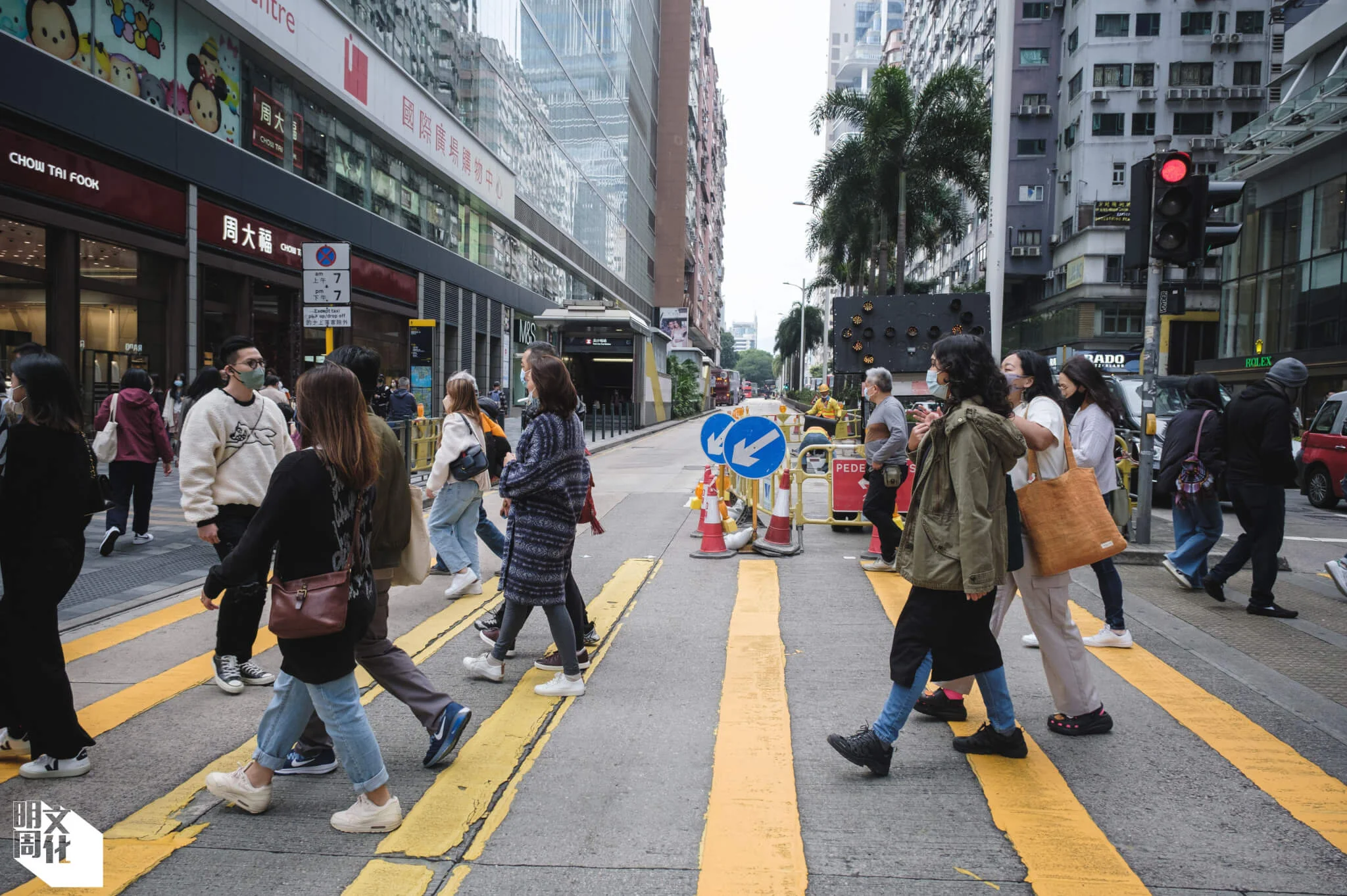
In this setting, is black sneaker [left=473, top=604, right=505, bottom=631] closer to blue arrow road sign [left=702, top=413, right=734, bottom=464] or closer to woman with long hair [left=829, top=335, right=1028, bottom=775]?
woman with long hair [left=829, top=335, right=1028, bottom=775]

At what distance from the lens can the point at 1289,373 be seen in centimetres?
705

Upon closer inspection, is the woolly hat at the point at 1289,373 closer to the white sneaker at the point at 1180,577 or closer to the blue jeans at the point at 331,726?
the white sneaker at the point at 1180,577

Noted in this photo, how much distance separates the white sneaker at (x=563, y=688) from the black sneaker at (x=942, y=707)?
1.75 metres

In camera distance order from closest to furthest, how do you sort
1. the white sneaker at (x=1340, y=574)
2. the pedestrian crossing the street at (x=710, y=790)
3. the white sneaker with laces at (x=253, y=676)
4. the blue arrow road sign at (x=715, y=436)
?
the pedestrian crossing the street at (x=710, y=790) → the white sneaker with laces at (x=253, y=676) → the white sneaker at (x=1340, y=574) → the blue arrow road sign at (x=715, y=436)

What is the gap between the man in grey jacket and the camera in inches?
335

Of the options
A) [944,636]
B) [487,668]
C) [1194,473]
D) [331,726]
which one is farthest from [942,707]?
[1194,473]

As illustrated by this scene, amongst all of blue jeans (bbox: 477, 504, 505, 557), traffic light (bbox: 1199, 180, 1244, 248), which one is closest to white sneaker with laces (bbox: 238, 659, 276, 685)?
blue jeans (bbox: 477, 504, 505, 557)

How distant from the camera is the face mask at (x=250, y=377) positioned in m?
5.08

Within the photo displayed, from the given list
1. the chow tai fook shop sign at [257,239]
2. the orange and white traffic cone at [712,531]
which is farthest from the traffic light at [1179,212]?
the chow tai fook shop sign at [257,239]

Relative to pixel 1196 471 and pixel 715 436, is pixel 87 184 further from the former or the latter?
pixel 1196 471

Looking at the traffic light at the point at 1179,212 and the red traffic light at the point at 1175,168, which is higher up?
the red traffic light at the point at 1175,168

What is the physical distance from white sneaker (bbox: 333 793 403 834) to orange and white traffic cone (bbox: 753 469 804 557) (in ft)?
21.2

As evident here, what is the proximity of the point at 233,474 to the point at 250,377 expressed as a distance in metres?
0.55

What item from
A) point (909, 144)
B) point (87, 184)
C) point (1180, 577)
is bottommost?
point (1180, 577)
